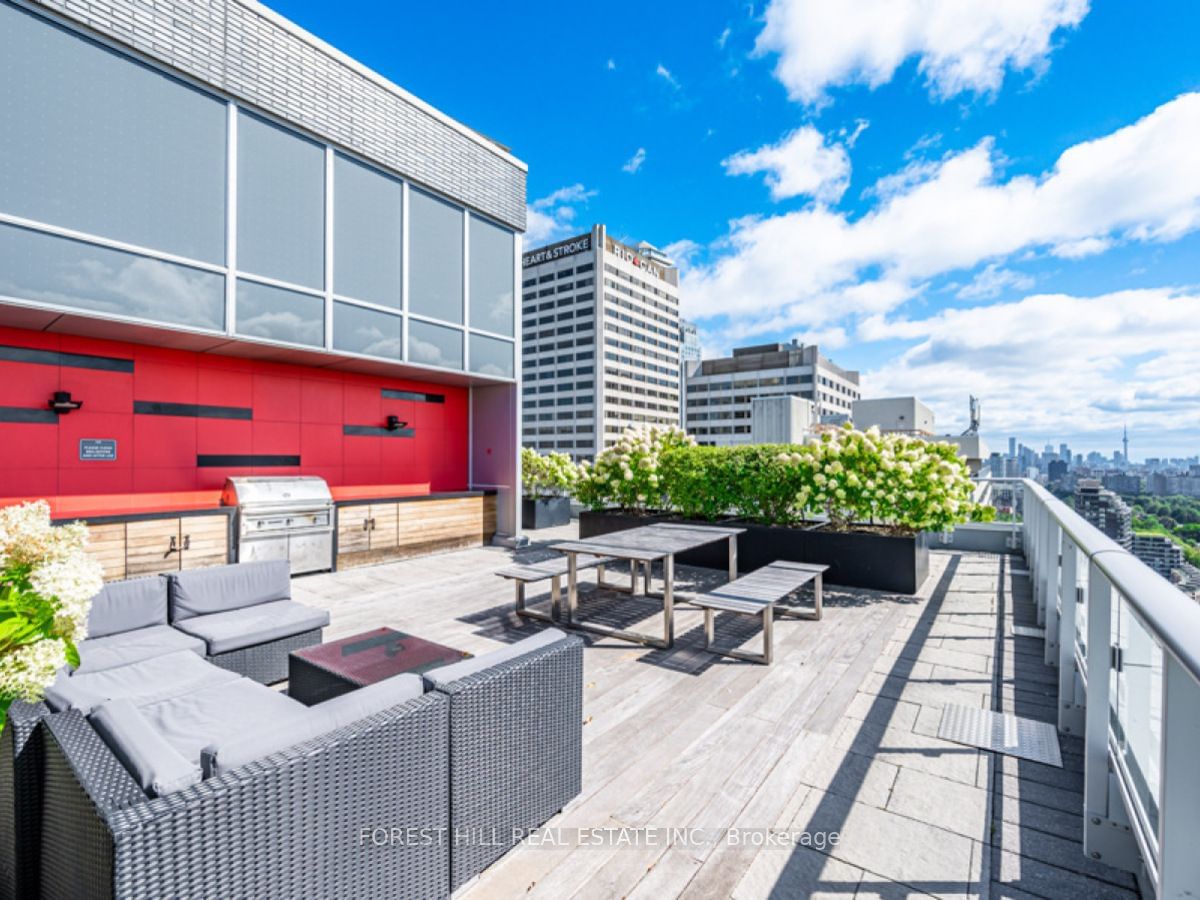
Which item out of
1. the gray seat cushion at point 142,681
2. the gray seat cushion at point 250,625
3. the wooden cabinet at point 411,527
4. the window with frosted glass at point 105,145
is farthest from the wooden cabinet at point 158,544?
the gray seat cushion at point 142,681

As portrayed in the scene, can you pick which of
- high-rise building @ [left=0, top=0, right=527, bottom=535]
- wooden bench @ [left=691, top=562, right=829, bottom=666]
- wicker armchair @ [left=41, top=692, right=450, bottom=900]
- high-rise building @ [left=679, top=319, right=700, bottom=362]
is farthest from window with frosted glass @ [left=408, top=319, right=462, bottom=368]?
high-rise building @ [left=679, top=319, right=700, bottom=362]

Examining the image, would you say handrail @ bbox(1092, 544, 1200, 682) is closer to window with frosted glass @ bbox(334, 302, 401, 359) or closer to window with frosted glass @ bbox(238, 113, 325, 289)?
window with frosted glass @ bbox(334, 302, 401, 359)

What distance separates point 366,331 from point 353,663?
556 centimetres

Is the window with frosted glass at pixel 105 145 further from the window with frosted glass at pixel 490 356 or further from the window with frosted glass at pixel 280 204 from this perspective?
the window with frosted glass at pixel 490 356

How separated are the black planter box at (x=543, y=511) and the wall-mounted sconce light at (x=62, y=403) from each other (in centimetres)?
663

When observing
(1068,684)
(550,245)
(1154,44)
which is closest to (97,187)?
(1068,684)

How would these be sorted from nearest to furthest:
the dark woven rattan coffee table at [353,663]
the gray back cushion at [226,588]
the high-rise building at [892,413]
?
1. the dark woven rattan coffee table at [353,663]
2. the gray back cushion at [226,588]
3. the high-rise building at [892,413]

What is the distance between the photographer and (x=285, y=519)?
6953 millimetres

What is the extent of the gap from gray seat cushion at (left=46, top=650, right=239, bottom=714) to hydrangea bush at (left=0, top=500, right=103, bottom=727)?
58.6 inches

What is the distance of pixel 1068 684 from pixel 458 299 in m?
8.29

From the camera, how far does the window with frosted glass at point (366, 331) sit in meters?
7.20

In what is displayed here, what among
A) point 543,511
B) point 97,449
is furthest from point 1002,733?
point 543,511

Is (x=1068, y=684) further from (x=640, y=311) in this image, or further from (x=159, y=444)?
(x=640, y=311)

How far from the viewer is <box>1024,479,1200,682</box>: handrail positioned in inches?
42.1
